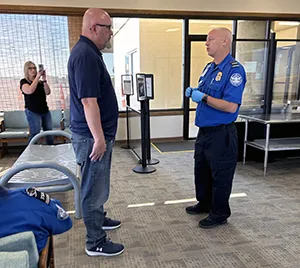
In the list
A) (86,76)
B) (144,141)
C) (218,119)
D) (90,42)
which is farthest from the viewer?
(144,141)

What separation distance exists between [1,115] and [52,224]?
4464 mm

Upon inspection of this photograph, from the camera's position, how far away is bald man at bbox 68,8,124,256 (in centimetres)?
165

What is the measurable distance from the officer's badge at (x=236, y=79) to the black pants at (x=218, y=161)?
34 cm

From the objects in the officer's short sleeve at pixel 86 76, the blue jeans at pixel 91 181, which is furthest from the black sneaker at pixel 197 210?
the officer's short sleeve at pixel 86 76

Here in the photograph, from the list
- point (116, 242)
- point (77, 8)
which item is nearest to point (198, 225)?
point (116, 242)

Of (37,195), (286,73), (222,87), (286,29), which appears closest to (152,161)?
(222,87)

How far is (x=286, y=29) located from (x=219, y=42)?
4480 millimetres

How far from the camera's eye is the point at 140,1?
4.85 m

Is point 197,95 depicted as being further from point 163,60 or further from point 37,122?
point 163,60

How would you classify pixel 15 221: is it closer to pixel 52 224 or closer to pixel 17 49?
pixel 52 224

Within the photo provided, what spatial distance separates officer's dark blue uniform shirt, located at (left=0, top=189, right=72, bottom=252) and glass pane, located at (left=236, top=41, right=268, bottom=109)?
5.34 metres

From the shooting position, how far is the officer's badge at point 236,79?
2105 millimetres

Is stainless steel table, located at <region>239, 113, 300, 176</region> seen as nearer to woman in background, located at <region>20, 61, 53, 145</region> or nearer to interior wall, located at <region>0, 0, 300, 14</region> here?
interior wall, located at <region>0, 0, 300, 14</region>

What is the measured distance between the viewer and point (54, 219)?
1.13m
